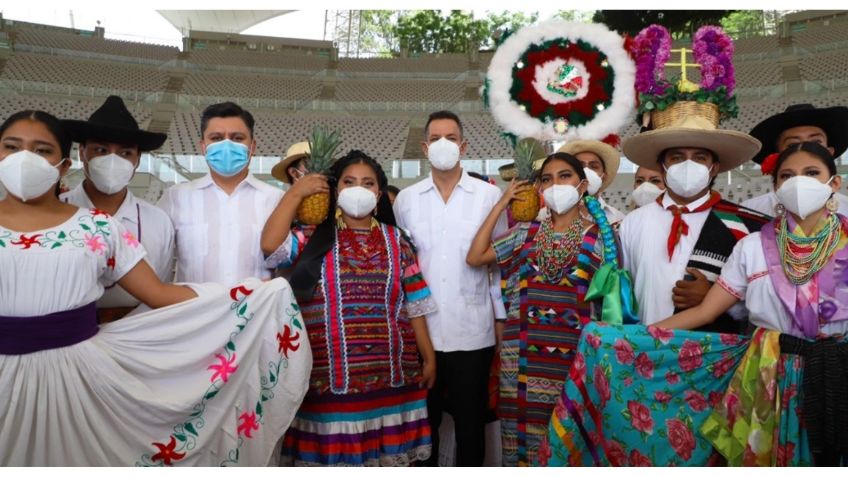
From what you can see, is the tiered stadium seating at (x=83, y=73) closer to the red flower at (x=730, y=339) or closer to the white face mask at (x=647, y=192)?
the white face mask at (x=647, y=192)

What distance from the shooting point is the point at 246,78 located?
20.9m

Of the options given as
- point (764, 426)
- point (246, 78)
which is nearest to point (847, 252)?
point (764, 426)

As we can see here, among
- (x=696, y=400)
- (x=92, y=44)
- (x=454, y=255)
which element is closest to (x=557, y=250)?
(x=454, y=255)

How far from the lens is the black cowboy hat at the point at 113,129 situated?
2.52m

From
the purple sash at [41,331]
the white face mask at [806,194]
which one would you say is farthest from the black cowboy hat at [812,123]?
the purple sash at [41,331]

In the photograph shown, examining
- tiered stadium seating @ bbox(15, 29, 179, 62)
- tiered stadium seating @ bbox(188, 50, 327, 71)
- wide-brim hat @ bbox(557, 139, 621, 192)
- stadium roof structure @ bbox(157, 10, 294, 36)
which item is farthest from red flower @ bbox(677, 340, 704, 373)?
stadium roof structure @ bbox(157, 10, 294, 36)

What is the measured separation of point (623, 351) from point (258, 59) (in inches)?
850

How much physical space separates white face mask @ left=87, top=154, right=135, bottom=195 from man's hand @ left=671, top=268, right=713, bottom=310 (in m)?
2.23

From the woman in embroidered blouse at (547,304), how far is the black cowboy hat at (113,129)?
153 centimetres

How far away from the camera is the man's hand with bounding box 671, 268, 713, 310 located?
2.41 m

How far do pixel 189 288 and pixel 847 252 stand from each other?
2.27 m

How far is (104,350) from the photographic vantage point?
2.12m

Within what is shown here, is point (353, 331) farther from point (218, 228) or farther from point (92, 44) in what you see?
point (92, 44)

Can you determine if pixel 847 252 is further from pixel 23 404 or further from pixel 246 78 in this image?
pixel 246 78
